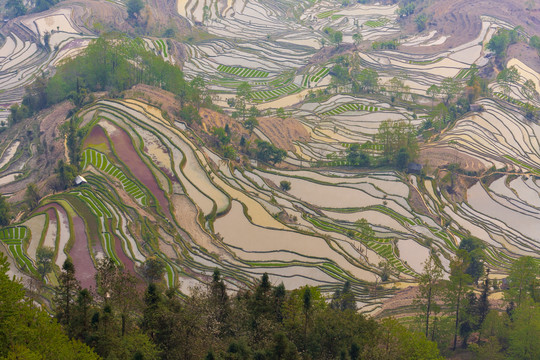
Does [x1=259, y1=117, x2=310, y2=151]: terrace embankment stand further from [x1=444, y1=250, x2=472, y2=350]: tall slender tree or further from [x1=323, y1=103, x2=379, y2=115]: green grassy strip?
[x1=444, y1=250, x2=472, y2=350]: tall slender tree

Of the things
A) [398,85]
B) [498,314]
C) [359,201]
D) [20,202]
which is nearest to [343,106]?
[398,85]

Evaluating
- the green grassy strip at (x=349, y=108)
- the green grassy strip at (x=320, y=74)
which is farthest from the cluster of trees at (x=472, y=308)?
the green grassy strip at (x=320, y=74)

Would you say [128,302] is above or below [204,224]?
above

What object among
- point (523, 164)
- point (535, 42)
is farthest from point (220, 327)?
point (535, 42)

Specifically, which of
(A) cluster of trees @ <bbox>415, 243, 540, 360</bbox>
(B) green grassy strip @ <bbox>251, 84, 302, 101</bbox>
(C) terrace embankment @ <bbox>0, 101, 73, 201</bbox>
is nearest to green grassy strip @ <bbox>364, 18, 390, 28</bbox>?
(B) green grassy strip @ <bbox>251, 84, 302, 101</bbox>

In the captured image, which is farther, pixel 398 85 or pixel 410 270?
pixel 398 85

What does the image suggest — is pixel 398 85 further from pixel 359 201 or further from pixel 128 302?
pixel 128 302

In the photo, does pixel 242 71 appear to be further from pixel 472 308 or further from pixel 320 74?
pixel 472 308
